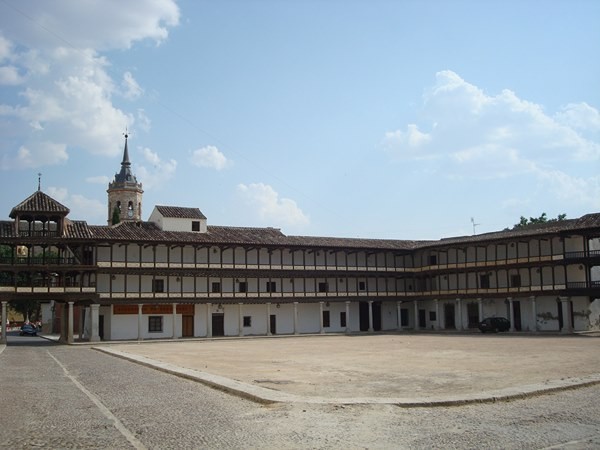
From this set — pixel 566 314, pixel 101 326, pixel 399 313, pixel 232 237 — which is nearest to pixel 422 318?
pixel 399 313

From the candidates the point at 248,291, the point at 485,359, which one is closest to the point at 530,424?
the point at 485,359

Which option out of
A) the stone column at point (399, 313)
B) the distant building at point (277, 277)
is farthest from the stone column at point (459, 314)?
the stone column at point (399, 313)

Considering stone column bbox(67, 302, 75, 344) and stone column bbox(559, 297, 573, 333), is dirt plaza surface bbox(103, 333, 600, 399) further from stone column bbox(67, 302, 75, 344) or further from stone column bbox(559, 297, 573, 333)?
stone column bbox(67, 302, 75, 344)

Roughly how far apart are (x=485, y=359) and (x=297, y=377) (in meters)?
9.94

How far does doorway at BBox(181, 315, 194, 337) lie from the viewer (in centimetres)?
6028

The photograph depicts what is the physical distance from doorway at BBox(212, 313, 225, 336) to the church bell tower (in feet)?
138

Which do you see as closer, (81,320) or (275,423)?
(275,423)

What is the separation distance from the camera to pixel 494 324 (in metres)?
57.0

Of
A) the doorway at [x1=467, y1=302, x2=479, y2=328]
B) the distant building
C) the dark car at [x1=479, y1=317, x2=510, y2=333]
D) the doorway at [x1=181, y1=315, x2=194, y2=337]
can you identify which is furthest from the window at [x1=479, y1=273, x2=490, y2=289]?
the doorway at [x1=181, y1=315, x2=194, y2=337]

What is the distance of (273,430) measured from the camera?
11719 mm

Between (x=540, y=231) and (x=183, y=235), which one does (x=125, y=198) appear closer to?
Answer: (x=183, y=235)

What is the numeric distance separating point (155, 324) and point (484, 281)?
31.0 metres

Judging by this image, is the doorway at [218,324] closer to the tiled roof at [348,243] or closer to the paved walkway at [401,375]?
the tiled roof at [348,243]

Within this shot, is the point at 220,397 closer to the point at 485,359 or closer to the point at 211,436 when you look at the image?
the point at 211,436
